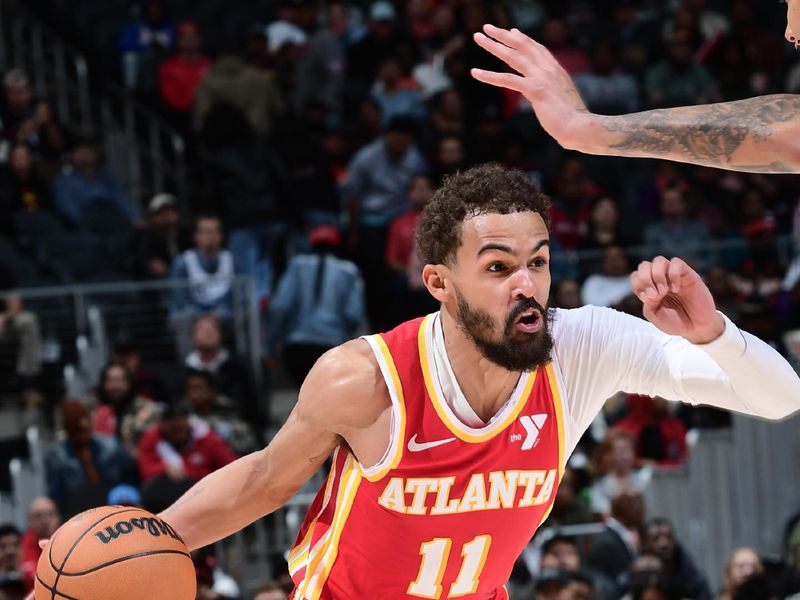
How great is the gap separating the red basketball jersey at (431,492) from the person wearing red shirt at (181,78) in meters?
11.5

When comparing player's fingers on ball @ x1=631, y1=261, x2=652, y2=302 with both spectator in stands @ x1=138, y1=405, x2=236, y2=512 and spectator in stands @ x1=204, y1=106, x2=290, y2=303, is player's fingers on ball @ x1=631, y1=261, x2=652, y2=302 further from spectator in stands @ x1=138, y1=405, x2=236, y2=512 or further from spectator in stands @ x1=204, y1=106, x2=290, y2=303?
spectator in stands @ x1=204, y1=106, x2=290, y2=303

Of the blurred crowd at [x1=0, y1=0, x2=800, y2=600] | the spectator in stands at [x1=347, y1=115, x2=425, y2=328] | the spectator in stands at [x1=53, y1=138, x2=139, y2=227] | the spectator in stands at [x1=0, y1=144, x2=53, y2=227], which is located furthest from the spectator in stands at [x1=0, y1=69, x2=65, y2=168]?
the spectator in stands at [x1=347, y1=115, x2=425, y2=328]

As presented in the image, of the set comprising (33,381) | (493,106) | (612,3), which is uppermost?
(612,3)

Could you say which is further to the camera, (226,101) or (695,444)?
(226,101)

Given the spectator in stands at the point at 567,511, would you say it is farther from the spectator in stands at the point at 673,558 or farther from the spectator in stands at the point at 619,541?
the spectator in stands at the point at 673,558

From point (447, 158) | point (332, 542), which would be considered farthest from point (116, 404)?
point (332, 542)

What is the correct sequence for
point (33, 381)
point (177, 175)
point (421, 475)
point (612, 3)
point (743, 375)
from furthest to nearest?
point (612, 3) → point (177, 175) → point (33, 381) → point (421, 475) → point (743, 375)

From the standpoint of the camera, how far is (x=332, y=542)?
5188 mm

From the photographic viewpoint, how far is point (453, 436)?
493 cm

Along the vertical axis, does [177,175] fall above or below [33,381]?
above

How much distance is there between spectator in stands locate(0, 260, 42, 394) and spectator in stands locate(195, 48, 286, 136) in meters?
3.72

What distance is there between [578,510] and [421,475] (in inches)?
260

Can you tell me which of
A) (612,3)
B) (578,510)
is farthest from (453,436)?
(612,3)

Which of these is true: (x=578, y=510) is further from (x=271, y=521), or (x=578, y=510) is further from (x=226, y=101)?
(x=226, y=101)
